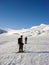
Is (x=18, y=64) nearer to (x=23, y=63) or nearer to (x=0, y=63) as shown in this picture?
(x=23, y=63)

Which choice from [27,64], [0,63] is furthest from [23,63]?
[0,63]

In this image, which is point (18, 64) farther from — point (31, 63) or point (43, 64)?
point (43, 64)

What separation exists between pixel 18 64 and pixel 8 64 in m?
0.72

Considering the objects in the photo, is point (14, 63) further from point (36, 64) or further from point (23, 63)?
point (36, 64)

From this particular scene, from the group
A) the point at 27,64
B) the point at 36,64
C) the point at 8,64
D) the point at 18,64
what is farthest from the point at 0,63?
the point at 36,64

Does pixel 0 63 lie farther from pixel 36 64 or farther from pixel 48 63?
pixel 48 63

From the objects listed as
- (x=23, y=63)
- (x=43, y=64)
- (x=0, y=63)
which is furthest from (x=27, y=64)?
(x=0, y=63)

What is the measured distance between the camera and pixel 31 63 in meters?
10.2

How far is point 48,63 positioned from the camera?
10125 mm

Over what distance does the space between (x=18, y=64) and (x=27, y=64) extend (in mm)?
660

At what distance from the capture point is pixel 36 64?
9898mm

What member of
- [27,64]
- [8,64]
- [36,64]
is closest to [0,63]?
[8,64]

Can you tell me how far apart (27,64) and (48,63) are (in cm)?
158

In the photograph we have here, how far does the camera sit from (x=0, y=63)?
10.2m
